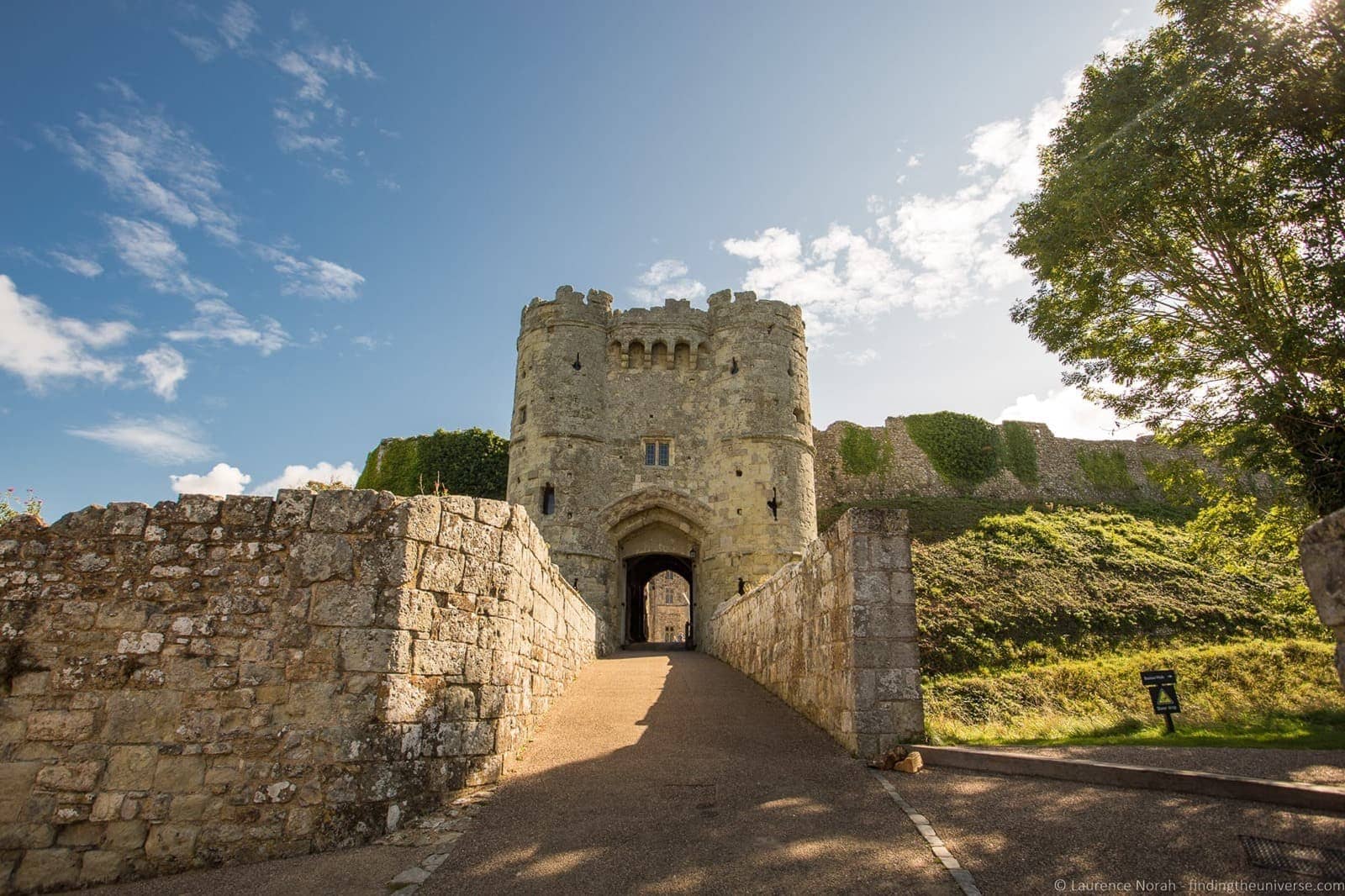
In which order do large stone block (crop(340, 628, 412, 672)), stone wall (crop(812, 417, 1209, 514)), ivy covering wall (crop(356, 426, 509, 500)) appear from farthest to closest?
stone wall (crop(812, 417, 1209, 514)) < ivy covering wall (crop(356, 426, 509, 500)) < large stone block (crop(340, 628, 412, 672))

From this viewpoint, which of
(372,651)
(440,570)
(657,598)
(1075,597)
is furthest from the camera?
(657,598)

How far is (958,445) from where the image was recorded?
101 feet

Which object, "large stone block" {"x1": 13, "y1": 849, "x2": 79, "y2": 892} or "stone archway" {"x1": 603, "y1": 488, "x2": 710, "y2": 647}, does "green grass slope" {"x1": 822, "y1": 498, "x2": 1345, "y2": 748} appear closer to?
"large stone block" {"x1": 13, "y1": 849, "x2": 79, "y2": 892}

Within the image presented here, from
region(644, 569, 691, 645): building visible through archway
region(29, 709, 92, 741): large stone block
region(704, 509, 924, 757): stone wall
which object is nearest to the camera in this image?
region(29, 709, 92, 741): large stone block

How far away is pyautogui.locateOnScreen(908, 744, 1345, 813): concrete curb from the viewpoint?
13.3 ft

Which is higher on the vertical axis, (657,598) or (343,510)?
(657,598)

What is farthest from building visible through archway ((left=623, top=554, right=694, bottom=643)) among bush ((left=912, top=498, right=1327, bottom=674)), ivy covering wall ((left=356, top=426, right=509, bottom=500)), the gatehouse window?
bush ((left=912, top=498, right=1327, bottom=674))

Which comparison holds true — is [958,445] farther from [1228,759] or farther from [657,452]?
[1228,759]

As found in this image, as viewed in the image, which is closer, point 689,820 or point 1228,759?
point 689,820

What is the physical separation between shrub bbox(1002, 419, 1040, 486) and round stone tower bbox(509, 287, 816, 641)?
540 inches

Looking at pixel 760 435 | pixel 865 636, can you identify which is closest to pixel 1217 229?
pixel 865 636

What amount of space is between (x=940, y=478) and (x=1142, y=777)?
2714 cm

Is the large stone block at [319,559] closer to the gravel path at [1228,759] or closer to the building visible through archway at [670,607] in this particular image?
the gravel path at [1228,759]

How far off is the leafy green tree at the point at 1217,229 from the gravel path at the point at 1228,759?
3.62 meters
